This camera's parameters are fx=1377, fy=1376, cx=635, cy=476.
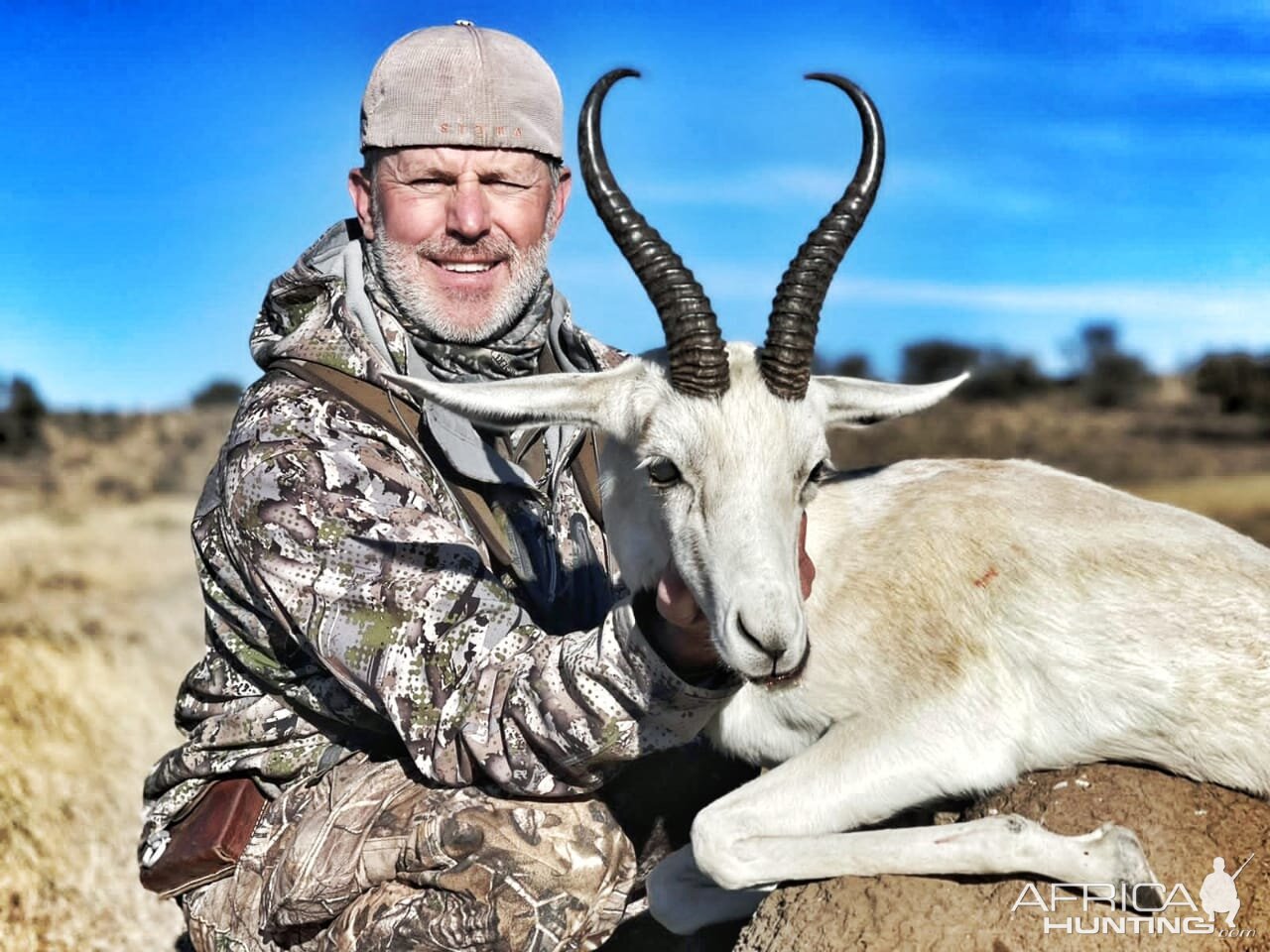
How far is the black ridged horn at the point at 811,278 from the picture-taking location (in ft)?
14.1

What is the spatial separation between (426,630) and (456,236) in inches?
74.0

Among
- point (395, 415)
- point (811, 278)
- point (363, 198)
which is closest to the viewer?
point (811, 278)

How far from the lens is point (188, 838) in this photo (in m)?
5.14

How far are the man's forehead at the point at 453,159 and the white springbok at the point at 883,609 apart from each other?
1368 mm

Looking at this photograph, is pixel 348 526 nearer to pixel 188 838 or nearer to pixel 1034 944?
pixel 188 838

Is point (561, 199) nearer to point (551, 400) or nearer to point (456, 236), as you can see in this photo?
point (456, 236)

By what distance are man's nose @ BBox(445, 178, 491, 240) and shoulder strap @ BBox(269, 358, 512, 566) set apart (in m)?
0.86

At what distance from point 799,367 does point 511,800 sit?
70.0 inches

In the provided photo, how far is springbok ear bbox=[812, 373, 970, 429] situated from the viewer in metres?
4.66

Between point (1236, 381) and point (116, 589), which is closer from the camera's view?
point (116, 589)

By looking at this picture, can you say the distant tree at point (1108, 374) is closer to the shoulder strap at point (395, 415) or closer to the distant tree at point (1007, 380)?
the distant tree at point (1007, 380)

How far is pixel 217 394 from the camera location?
41.6 metres

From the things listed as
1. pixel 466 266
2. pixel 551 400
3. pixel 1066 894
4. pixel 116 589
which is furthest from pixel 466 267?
pixel 116 589

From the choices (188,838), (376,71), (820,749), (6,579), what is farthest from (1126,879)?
(6,579)
